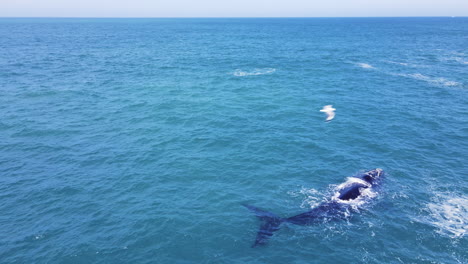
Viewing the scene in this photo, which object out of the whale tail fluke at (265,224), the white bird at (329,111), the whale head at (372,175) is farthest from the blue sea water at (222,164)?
the white bird at (329,111)

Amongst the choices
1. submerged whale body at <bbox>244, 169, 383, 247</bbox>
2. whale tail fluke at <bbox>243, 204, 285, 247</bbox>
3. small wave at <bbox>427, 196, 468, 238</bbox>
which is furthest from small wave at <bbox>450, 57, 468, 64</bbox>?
whale tail fluke at <bbox>243, 204, 285, 247</bbox>

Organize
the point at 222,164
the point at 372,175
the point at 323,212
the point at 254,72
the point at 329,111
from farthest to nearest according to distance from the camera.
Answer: the point at 254,72 → the point at 329,111 → the point at 222,164 → the point at 372,175 → the point at 323,212

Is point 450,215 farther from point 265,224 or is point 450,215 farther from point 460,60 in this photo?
point 460,60

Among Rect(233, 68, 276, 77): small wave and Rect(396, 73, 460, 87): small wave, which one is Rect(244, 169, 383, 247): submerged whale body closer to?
Rect(396, 73, 460, 87): small wave

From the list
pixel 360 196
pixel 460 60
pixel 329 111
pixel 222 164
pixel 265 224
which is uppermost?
pixel 460 60

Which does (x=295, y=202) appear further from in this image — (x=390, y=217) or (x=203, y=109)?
(x=203, y=109)

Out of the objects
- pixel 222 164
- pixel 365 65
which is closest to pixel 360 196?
pixel 222 164
